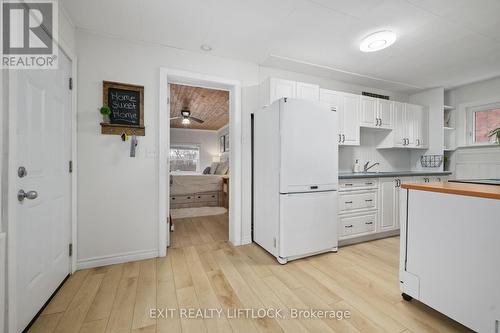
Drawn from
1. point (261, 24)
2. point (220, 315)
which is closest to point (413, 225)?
point (220, 315)

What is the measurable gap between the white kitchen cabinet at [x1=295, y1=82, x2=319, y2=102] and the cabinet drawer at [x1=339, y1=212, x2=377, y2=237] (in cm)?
166

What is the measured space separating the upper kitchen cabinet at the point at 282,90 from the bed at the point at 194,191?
2868mm

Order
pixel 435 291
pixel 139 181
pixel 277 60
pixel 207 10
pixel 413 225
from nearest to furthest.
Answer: pixel 435 291, pixel 413 225, pixel 207 10, pixel 139 181, pixel 277 60

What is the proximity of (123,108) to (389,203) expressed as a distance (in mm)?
3690

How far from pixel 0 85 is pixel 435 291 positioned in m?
2.89

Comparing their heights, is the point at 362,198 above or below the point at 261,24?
below

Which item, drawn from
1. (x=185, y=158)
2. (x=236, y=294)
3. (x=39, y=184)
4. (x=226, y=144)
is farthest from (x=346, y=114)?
(x=185, y=158)

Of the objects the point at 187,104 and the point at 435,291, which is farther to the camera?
the point at 187,104

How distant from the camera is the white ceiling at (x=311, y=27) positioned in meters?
1.79

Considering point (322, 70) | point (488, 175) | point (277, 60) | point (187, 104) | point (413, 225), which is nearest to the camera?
point (413, 225)

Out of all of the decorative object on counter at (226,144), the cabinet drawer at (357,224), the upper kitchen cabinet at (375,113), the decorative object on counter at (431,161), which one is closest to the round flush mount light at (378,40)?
the upper kitchen cabinet at (375,113)

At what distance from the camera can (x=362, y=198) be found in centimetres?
280

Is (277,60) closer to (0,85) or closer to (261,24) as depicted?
(261,24)

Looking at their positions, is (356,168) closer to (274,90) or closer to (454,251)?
(274,90)
